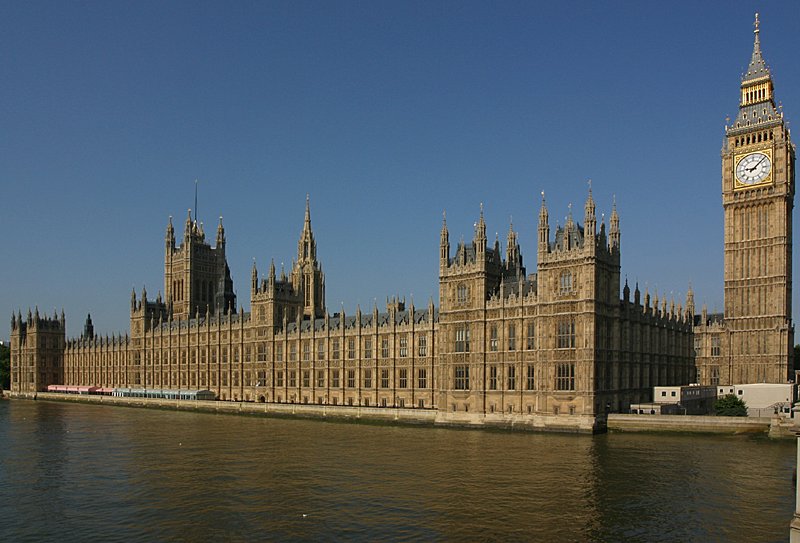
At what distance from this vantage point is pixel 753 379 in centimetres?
11219

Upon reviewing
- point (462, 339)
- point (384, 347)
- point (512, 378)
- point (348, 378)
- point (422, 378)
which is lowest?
point (348, 378)

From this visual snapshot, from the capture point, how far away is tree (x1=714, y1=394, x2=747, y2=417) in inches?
3499

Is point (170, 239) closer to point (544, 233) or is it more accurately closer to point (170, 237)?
point (170, 237)

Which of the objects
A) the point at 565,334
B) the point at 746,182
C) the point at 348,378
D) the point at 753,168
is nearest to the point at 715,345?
the point at 746,182

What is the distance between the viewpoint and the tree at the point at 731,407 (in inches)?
3499

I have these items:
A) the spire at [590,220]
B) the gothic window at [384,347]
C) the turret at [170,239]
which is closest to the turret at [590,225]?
the spire at [590,220]

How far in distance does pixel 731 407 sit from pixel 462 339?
33.7 meters

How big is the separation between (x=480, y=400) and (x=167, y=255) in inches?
4953

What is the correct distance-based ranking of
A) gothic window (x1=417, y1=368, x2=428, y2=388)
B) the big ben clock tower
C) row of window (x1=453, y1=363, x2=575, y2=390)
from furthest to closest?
the big ben clock tower → gothic window (x1=417, y1=368, x2=428, y2=388) → row of window (x1=453, y1=363, x2=575, y2=390)

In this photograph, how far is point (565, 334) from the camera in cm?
8719

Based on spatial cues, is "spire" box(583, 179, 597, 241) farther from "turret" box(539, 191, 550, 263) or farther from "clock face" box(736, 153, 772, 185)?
"clock face" box(736, 153, 772, 185)

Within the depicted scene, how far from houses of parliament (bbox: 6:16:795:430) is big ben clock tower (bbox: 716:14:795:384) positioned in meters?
0.20

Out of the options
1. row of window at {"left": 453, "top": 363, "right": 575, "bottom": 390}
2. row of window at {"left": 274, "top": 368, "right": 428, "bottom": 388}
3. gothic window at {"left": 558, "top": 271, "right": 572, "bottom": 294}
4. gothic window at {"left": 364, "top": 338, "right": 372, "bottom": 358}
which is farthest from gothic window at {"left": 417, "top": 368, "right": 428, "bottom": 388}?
gothic window at {"left": 558, "top": 271, "right": 572, "bottom": 294}

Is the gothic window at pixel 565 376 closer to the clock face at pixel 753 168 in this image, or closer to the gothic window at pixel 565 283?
the gothic window at pixel 565 283
